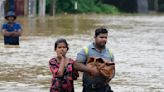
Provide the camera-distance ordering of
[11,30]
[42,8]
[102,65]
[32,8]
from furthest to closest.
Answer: [42,8] < [32,8] < [11,30] < [102,65]

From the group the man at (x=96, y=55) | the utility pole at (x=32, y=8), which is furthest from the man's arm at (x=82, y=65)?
the utility pole at (x=32, y=8)

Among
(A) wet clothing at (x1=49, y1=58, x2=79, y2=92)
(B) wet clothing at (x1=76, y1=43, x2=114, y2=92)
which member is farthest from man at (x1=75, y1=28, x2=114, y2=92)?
(A) wet clothing at (x1=49, y1=58, x2=79, y2=92)

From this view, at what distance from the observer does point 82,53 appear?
8.01 metres

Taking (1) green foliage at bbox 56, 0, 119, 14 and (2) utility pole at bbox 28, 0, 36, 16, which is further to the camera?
(1) green foliage at bbox 56, 0, 119, 14

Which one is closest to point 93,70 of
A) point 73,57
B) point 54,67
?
point 54,67

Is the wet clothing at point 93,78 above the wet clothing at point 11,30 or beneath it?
above

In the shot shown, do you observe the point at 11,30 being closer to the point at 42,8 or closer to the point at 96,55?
the point at 96,55

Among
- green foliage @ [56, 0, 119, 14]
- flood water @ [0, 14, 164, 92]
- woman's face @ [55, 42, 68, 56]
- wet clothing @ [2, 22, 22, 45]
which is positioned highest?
woman's face @ [55, 42, 68, 56]

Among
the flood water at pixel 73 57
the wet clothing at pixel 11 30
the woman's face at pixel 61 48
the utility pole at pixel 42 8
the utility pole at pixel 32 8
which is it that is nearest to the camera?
the woman's face at pixel 61 48

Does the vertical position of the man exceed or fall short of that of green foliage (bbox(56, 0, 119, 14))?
it exceeds it

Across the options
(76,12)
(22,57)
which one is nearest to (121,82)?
(22,57)

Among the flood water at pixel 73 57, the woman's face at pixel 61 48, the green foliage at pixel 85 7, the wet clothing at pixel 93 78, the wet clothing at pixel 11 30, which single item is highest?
the woman's face at pixel 61 48

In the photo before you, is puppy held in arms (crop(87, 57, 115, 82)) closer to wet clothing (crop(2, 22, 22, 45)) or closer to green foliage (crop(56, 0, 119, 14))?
wet clothing (crop(2, 22, 22, 45))

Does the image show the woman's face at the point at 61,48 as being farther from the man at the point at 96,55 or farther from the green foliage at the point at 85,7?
the green foliage at the point at 85,7
